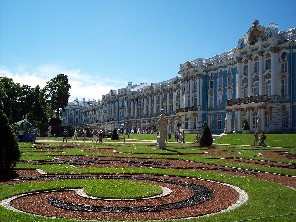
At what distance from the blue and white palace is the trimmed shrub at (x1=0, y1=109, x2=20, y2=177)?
2690cm

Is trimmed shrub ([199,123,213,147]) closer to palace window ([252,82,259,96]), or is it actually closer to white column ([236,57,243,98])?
palace window ([252,82,259,96])

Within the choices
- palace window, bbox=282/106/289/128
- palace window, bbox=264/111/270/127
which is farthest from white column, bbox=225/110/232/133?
palace window, bbox=282/106/289/128

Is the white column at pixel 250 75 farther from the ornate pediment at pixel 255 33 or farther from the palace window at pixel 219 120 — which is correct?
the palace window at pixel 219 120

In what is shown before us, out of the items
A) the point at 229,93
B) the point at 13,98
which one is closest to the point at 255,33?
the point at 229,93

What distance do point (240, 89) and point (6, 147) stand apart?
5008cm

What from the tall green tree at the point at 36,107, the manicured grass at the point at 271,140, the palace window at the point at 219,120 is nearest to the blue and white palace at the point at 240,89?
the palace window at the point at 219,120

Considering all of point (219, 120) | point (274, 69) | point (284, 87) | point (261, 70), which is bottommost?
point (219, 120)

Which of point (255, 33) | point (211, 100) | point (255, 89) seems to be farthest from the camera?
point (211, 100)

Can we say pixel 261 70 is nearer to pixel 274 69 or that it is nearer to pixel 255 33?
pixel 274 69

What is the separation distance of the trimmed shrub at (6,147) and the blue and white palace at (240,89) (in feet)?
88.2

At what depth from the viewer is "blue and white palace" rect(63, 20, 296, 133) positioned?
5181 centimetres

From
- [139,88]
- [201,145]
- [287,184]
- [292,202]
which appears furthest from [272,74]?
[139,88]

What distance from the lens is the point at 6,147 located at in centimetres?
1321

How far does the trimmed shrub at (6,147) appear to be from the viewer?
1317cm
